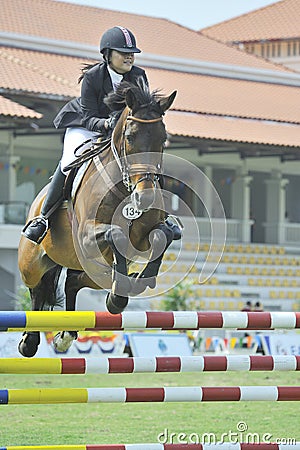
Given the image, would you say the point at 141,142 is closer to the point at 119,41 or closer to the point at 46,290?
the point at 119,41

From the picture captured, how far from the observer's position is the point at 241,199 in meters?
29.5

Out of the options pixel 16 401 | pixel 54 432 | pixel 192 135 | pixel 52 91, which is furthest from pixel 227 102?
pixel 16 401

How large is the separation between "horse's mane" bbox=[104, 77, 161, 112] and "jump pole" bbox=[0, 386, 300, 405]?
5.48 ft

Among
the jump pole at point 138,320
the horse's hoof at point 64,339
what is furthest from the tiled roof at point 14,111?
the jump pole at point 138,320

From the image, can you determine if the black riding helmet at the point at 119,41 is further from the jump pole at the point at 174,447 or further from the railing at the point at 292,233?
the railing at the point at 292,233

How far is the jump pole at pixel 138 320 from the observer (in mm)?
5199

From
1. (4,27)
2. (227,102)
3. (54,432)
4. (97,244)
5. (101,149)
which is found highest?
(4,27)

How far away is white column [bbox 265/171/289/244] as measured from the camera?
96.8ft

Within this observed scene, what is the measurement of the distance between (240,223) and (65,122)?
21.5 meters

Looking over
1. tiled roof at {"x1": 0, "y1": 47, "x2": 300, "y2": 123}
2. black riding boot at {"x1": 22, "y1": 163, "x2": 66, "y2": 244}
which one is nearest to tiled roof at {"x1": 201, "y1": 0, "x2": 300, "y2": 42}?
tiled roof at {"x1": 0, "y1": 47, "x2": 300, "y2": 123}

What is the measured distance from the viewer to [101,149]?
6.39 metres

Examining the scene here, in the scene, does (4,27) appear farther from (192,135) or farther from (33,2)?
(192,135)

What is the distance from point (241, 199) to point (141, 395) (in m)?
24.2

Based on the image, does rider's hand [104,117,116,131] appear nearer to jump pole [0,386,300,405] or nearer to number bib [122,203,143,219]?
number bib [122,203,143,219]
